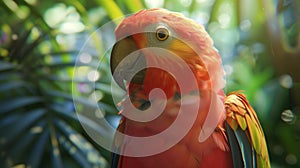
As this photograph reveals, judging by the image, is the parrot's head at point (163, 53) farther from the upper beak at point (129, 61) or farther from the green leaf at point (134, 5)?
the green leaf at point (134, 5)

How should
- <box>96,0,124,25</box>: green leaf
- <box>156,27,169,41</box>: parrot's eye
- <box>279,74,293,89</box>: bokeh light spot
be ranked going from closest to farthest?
1. <box>156,27,169,41</box>: parrot's eye
2. <box>96,0,124,25</box>: green leaf
3. <box>279,74,293,89</box>: bokeh light spot

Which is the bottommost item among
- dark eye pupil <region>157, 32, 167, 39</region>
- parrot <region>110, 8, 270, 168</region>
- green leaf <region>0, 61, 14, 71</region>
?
green leaf <region>0, 61, 14, 71</region>

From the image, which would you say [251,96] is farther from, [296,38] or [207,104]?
[207,104]

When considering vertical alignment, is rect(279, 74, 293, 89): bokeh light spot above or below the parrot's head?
below

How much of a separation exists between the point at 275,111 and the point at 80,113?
546 millimetres

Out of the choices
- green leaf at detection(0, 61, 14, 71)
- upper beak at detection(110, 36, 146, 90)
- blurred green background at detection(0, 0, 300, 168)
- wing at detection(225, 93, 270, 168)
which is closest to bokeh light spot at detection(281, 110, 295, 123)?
blurred green background at detection(0, 0, 300, 168)

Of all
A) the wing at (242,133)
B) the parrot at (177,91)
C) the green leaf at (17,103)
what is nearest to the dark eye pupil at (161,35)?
the parrot at (177,91)

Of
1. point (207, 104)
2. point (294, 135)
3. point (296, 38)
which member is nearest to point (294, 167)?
point (294, 135)

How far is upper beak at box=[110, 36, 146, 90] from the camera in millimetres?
775

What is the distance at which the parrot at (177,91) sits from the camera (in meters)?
0.76

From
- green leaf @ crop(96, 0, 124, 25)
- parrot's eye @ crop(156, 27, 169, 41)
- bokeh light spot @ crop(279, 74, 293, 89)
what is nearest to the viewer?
parrot's eye @ crop(156, 27, 169, 41)

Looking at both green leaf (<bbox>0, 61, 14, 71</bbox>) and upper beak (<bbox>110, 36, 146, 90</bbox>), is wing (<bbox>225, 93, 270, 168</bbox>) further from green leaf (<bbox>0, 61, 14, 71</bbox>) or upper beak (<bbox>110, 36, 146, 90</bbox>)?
green leaf (<bbox>0, 61, 14, 71</bbox>)

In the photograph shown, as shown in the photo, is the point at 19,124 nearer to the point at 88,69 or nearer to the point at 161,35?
the point at 88,69

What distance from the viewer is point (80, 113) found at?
1.25 metres
